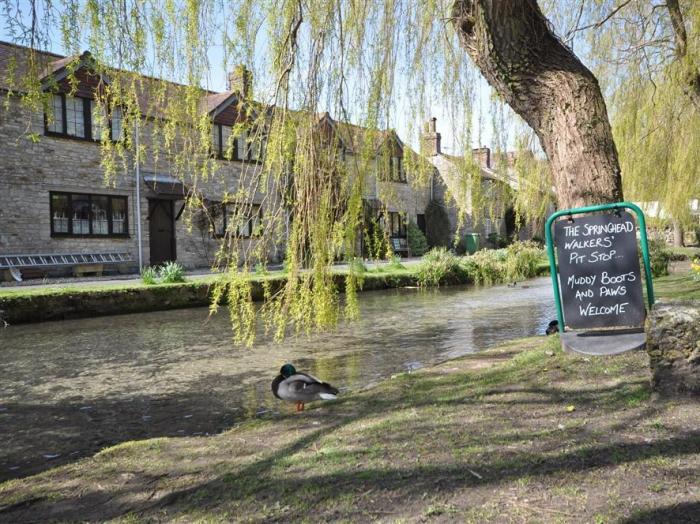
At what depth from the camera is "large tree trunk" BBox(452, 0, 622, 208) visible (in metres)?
4.32

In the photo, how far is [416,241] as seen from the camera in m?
30.7

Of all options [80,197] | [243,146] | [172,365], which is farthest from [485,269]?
[243,146]

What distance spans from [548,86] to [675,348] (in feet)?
6.91

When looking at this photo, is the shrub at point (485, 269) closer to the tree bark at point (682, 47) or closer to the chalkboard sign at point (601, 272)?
the tree bark at point (682, 47)

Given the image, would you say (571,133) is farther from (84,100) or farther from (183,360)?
(84,100)

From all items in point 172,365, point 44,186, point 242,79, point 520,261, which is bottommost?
point 172,365

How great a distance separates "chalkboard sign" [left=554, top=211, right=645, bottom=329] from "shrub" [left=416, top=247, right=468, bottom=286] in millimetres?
14827

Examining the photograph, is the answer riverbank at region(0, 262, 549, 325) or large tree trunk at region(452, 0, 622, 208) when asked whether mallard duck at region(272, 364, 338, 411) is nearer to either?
large tree trunk at region(452, 0, 622, 208)

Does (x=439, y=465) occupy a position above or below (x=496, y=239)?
below

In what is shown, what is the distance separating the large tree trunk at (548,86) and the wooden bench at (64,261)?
1523 centimetres

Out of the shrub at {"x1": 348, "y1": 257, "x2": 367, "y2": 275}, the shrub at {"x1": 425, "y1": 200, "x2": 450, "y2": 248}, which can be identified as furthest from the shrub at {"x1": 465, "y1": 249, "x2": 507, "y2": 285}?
the shrub at {"x1": 348, "y1": 257, "x2": 367, "y2": 275}

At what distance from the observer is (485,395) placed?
4.06 meters

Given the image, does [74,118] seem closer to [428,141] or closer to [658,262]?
[428,141]

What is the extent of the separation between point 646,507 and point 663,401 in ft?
4.07
